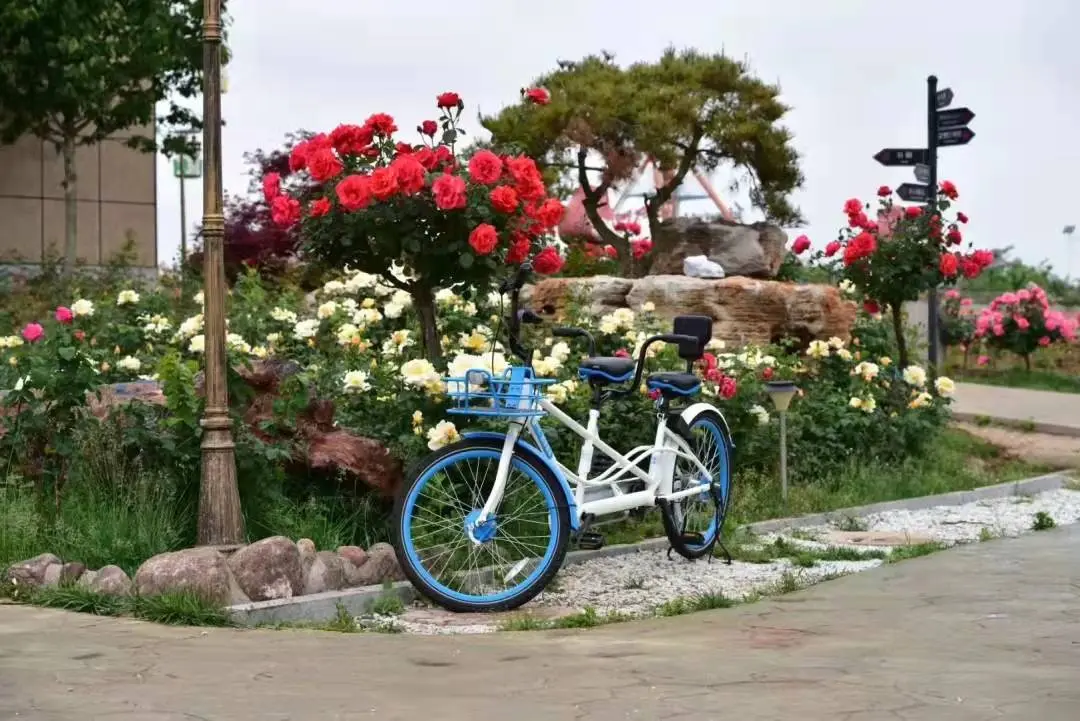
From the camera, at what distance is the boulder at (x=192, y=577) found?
6531 mm

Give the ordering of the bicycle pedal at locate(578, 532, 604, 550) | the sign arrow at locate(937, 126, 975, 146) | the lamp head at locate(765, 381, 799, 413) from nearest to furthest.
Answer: the bicycle pedal at locate(578, 532, 604, 550) → the lamp head at locate(765, 381, 799, 413) → the sign arrow at locate(937, 126, 975, 146)

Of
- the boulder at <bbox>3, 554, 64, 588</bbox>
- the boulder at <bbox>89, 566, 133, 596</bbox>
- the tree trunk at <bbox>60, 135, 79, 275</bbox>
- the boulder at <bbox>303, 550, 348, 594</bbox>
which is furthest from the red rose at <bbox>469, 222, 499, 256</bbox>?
the tree trunk at <bbox>60, 135, 79, 275</bbox>

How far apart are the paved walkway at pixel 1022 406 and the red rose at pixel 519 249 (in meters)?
8.71

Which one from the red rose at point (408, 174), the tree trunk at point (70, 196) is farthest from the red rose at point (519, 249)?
the tree trunk at point (70, 196)

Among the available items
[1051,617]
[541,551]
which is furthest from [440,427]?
[1051,617]

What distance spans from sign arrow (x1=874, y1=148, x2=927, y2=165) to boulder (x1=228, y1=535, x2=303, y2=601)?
36.1 ft

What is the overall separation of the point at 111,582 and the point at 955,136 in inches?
470

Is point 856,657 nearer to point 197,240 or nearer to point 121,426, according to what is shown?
point 121,426

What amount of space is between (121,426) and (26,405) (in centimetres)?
70

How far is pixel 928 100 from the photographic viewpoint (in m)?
16.8

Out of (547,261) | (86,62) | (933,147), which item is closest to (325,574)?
(547,261)

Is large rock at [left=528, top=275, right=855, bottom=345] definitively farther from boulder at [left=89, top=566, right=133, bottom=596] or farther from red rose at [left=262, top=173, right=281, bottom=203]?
boulder at [left=89, top=566, right=133, bottom=596]

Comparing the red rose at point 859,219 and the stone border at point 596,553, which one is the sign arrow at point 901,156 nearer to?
the red rose at point 859,219

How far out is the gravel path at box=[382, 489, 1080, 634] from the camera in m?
6.83
